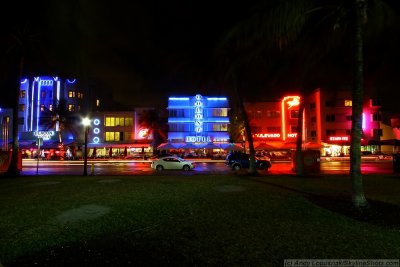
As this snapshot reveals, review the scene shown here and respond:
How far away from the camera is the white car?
30641 millimetres

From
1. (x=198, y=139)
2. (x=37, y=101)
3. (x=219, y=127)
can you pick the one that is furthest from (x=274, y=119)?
(x=37, y=101)

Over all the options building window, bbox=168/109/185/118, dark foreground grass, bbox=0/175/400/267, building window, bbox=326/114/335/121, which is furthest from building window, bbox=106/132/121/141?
dark foreground grass, bbox=0/175/400/267

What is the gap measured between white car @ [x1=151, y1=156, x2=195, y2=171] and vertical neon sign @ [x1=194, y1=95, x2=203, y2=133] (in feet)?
102

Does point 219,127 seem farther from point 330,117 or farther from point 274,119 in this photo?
point 330,117

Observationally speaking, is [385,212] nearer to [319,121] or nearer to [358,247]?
[358,247]

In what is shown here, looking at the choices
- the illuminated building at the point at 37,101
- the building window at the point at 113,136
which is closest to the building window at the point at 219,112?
→ the building window at the point at 113,136

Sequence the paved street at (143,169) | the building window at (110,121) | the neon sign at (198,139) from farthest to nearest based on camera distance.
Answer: the building window at (110,121)
the neon sign at (198,139)
the paved street at (143,169)

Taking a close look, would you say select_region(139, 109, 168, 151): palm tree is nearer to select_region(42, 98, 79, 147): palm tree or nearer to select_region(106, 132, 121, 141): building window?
select_region(106, 132, 121, 141): building window

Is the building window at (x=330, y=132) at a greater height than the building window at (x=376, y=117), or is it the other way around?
the building window at (x=376, y=117)

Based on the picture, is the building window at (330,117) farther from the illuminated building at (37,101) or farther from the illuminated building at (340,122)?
the illuminated building at (37,101)

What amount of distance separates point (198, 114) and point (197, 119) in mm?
1020

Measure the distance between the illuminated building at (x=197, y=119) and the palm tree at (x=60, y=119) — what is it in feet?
73.8

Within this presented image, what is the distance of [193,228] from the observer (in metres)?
8.16

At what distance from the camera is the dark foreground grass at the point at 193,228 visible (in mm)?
6176
